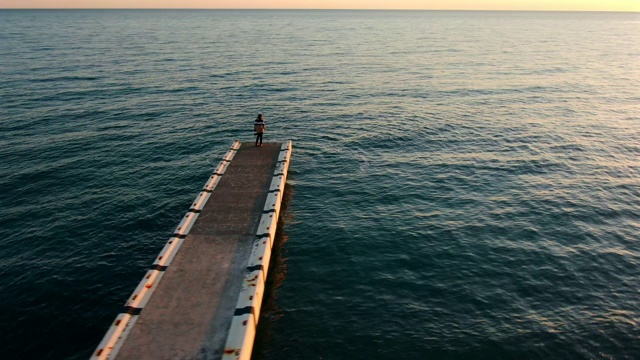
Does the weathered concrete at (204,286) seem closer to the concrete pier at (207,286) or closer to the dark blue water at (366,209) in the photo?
the concrete pier at (207,286)

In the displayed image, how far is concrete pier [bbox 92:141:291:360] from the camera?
14469 mm

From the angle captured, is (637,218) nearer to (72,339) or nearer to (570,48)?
(72,339)

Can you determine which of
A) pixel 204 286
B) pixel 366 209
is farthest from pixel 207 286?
pixel 366 209

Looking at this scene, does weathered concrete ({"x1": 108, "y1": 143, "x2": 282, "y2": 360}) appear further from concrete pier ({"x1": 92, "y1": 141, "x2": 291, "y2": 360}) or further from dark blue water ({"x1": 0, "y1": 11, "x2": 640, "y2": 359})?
dark blue water ({"x1": 0, "y1": 11, "x2": 640, "y2": 359})

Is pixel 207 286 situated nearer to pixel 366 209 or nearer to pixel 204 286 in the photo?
pixel 204 286

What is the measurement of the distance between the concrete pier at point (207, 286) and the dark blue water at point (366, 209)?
2339 mm

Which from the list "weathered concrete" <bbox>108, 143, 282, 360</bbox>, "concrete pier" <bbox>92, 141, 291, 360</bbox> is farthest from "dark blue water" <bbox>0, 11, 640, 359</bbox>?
"weathered concrete" <bbox>108, 143, 282, 360</bbox>

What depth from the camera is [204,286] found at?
1748 centimetres

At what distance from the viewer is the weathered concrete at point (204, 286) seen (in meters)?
14.5

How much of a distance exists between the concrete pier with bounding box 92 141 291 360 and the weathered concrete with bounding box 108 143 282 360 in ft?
0.11

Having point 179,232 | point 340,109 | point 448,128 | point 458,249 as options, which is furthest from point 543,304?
point 340,109

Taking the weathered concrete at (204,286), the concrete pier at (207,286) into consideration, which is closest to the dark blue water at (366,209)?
the concrete pier at (207,286)

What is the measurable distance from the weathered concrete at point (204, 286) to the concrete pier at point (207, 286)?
0.03m

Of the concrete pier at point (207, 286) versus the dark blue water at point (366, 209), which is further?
the dark blue water at point (366, 209)
